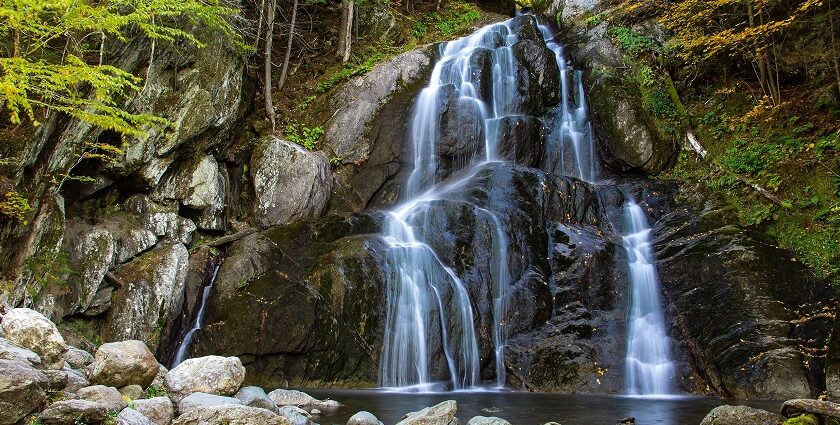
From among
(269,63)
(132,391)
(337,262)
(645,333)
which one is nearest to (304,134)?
(269,63)

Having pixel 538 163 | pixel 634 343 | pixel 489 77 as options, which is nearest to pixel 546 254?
pixel 634 343

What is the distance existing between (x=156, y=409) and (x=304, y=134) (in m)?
9.92

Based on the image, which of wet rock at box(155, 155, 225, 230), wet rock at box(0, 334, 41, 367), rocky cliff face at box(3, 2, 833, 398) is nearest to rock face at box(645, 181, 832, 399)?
rocky cliff face at box(3, 2, 833, 398)

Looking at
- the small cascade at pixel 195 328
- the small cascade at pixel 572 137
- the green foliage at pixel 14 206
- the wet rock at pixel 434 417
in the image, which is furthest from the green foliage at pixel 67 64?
the small cascade at pixel 572 137

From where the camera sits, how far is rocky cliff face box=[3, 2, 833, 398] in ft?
30.5

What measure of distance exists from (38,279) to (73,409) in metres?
5.62

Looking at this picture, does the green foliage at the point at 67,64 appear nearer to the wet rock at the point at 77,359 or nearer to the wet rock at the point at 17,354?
the wet rock at the point at 17,354

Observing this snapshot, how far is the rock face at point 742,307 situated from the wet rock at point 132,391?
8.21m

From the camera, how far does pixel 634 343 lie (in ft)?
32.2

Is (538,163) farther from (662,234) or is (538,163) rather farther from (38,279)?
(38,279)

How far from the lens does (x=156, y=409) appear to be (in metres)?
5.51

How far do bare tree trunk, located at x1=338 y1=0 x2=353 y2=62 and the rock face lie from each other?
34.4ft

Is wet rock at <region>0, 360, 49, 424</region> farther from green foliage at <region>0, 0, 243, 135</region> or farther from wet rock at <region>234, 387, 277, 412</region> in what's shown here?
green foliage at <region>0, 0, 243, 135</region>

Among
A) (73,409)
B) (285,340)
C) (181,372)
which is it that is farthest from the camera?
(285,340)
